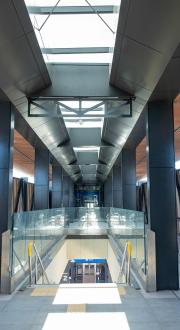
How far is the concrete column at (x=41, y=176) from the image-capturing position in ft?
46.1

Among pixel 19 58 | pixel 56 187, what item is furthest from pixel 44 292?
pixel 56 187

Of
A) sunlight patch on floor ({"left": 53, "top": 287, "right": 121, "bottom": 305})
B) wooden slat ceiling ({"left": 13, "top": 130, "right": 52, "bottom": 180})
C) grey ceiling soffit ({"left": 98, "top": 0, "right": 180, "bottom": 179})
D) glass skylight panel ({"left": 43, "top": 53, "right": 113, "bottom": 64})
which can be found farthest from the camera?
wooden slat ceiling ({"left": 13, "top": 130, "right": 52, "bottom": 180})

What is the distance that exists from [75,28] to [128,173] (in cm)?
870

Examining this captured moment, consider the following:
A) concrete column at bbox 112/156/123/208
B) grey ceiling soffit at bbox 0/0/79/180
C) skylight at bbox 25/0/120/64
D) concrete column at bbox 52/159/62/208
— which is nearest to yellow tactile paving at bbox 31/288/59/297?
grey ceiling soffit at bbox 0/0/79/180

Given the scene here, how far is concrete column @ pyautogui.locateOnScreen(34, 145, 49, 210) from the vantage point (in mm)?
14062

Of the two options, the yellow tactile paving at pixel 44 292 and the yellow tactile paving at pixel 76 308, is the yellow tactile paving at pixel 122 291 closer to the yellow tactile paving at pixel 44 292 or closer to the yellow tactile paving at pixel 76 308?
the yellow tactile paving at pixel 76 308

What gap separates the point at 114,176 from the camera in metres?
21.1

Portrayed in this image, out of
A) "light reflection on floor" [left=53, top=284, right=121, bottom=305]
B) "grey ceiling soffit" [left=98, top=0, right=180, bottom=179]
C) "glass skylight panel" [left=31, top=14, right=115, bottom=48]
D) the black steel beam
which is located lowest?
"light reflection on floor" [left=53, top=284, right=121, bottom=305]

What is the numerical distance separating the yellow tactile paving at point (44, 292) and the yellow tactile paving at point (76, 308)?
32.0 inches

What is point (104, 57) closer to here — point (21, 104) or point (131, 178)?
point (21, 104)

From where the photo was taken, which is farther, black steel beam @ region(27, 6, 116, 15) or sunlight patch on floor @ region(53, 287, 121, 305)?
sunlight patch on floor @ region(53, 287, 121, 305)

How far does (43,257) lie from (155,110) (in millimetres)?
6960

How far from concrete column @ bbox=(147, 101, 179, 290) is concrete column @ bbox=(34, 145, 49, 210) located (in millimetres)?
7597

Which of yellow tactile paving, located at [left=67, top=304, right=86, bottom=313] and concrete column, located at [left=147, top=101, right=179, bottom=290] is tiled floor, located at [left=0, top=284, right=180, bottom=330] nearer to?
yellow tactile paving, located at [left=67, top=304, right=86, bottom=313]
